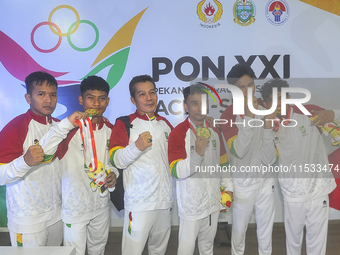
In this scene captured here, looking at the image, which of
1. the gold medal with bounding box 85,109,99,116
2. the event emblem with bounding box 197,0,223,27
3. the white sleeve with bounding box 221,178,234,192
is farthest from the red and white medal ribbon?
the event emblem with bounding box 197,0,223,27

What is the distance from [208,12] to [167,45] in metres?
0.55

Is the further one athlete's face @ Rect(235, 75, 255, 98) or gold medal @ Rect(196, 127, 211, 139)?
athlete's face @ Rect(235, 75, 255, 98)

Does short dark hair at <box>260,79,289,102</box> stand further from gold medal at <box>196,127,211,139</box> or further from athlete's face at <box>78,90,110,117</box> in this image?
athlete's face at <box>78,90,110,117</box>

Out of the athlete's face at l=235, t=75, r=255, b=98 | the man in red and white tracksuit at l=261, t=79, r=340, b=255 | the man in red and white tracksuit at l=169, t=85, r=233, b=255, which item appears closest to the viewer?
the man in red and white tracksuit at l=169, t=85, r=233, b=255

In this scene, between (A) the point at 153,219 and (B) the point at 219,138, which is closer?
(A) the point at 153,219

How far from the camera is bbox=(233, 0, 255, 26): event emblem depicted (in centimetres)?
278

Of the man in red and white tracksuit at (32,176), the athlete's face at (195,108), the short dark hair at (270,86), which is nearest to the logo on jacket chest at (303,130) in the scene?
the short dark hair at (270,86)

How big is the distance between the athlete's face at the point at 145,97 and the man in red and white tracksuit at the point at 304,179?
1.07 m

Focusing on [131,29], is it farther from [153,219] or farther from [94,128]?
[153,219]

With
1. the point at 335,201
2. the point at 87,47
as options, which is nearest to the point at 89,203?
the point at 87,47

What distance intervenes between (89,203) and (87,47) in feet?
5.58

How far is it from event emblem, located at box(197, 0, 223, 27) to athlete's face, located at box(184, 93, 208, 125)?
1.08 meters

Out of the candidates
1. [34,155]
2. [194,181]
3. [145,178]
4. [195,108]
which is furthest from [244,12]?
[34,155]

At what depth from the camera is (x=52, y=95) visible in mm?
2051
